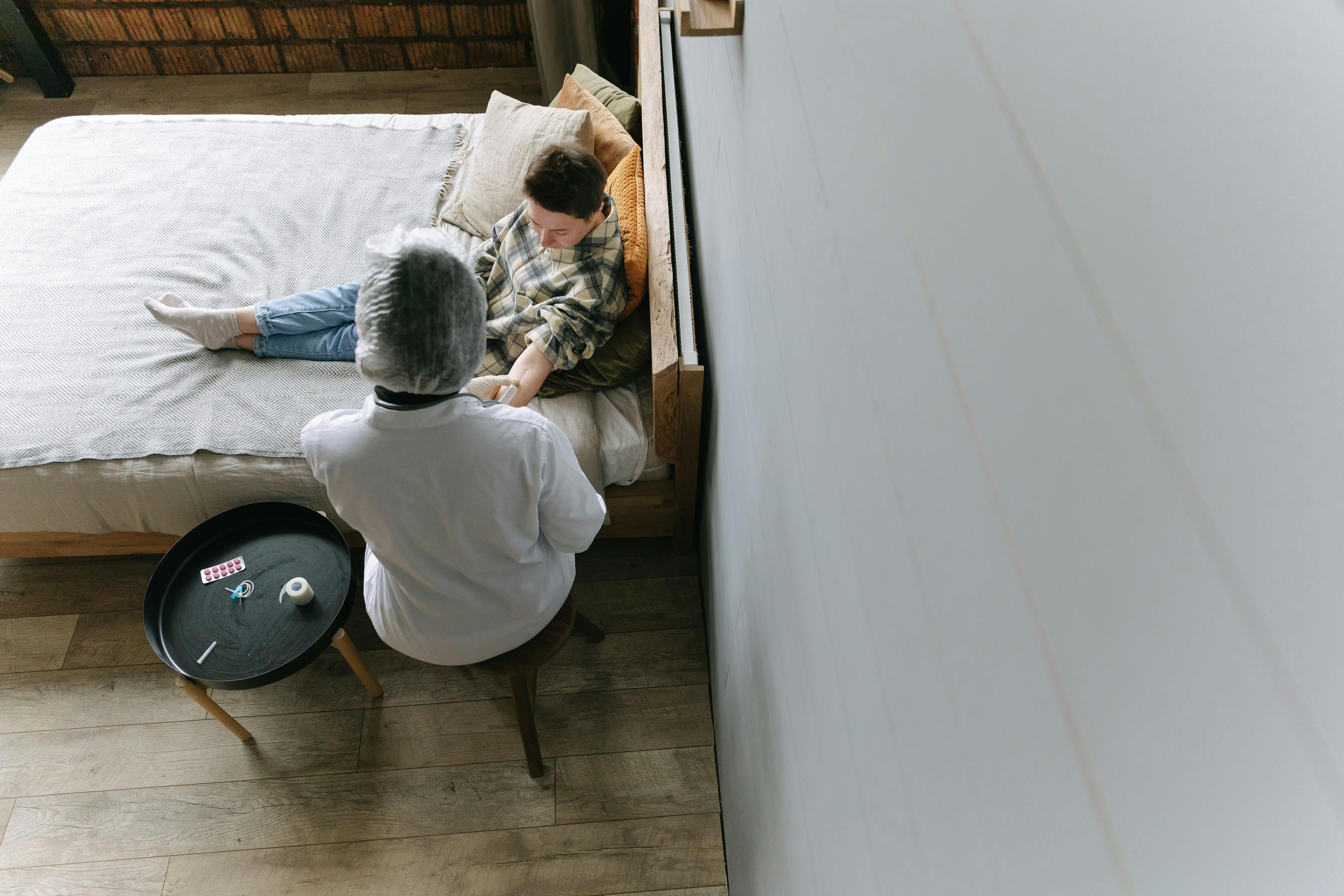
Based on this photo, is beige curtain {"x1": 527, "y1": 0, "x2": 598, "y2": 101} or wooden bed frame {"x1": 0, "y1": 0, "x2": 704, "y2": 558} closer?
wooden bed frame {"x1": 0, "y1": 0, "x2": 704, "y2": 558}

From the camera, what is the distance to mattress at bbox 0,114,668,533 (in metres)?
1.99

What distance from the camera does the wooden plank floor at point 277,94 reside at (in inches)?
148

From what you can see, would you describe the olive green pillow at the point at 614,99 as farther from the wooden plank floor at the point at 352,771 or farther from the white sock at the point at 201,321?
the wooden plank floor at the point at 352,771

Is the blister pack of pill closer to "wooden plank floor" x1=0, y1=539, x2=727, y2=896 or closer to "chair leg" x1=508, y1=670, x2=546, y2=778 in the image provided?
A: "wooden plank floor" x1=0, y1=539, x2=727, y2=896

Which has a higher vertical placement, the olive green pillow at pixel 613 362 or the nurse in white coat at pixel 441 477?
the nurse in white coat at pixel 441 477

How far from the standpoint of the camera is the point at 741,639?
1498 millimetres

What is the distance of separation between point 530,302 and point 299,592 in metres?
0.95

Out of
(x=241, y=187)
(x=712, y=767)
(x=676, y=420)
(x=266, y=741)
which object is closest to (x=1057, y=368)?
(x=676, y=420)

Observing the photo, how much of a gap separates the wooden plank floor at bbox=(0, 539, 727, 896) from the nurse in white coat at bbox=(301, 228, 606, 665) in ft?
1.74

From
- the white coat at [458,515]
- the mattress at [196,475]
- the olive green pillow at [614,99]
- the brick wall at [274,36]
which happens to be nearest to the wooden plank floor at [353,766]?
the mattress at [196,475]

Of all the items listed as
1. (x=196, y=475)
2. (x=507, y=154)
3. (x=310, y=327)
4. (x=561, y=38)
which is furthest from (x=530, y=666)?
(x=561, y=38)

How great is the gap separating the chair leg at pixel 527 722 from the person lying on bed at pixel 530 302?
693 mm

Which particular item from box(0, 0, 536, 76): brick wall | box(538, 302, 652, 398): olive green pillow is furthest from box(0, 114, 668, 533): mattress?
box(0, 0, 536, 76): brick wall

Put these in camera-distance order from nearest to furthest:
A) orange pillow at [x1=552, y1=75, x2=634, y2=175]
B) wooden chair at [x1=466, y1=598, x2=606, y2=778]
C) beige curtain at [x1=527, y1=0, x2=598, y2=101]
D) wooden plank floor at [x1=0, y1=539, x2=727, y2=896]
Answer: wooden chair at [x1=466, y1=598, x2=606, y2=778] < wooden plank floor at [x1=0, y1=539, x2=727, y2=896] < orange pillow at [x1=552, y1=75, x2=634, y2=175] < beige curtain at [x1=527, y1=0, x2=598, y2=101]
